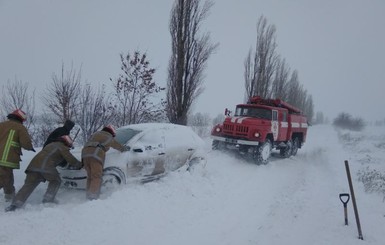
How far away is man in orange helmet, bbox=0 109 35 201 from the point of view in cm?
655

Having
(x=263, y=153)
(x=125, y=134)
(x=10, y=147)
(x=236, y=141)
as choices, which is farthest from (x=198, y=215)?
(x=263, y=153)

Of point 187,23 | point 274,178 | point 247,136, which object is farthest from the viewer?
point 187,23

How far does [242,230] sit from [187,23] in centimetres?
1134

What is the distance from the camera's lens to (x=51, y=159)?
679 centimetres

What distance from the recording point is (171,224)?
20.2ft

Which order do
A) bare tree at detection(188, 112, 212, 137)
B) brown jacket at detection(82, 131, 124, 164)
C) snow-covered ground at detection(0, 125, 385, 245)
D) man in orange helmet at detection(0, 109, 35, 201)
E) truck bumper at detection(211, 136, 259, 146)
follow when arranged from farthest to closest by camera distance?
bare tree at detection(188, 112, 212, 137) < truck bumper at detection(211, 136, 259, 146) < brown jacket at detection(82, 131, 124, 164) < man in orange helmet at detection(0, 109, 35, 201) < snow-covered ground at detection(0, 125, 385, 245)

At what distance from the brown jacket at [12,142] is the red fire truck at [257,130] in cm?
771

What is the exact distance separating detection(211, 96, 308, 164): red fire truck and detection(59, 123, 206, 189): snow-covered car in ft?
10.8

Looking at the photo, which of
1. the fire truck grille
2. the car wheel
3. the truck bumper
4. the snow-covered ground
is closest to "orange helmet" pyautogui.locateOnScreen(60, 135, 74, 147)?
the car wheel

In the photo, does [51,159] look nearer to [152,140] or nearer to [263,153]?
[152,140]

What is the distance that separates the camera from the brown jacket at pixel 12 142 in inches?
259

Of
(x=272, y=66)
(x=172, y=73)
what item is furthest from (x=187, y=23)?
(x=272, y=66)

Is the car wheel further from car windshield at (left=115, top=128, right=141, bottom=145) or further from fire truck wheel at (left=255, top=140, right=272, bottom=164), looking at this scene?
fire truck wheel at (left=255, top=140, right=272, bottom=164)

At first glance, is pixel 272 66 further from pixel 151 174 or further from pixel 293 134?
pixel 151 174
